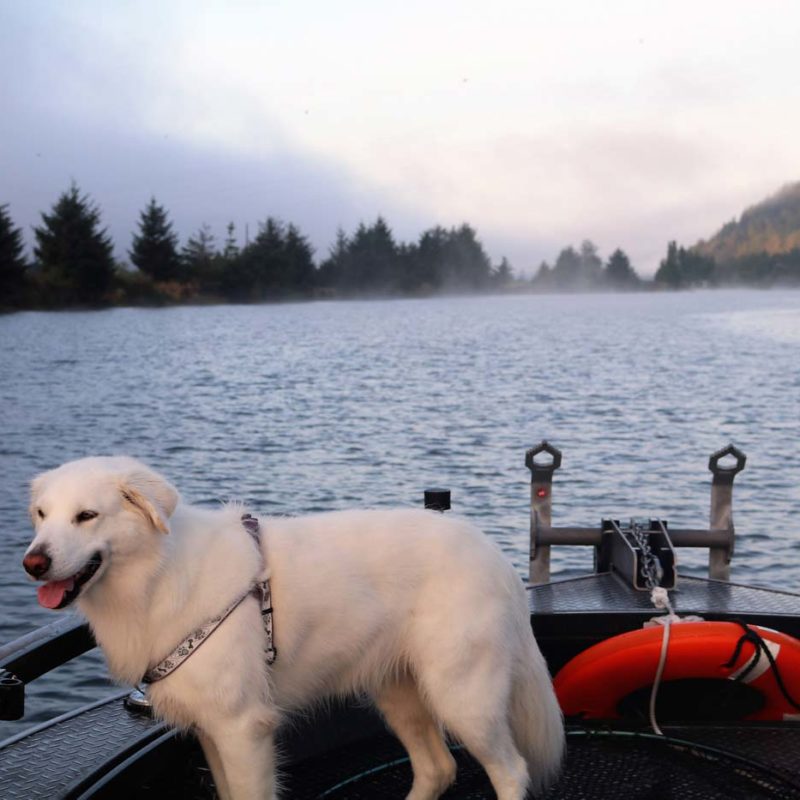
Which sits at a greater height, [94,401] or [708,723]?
[708,723]

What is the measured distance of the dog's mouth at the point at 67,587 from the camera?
130 inches

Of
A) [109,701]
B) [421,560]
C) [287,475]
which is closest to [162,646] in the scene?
[421,560]

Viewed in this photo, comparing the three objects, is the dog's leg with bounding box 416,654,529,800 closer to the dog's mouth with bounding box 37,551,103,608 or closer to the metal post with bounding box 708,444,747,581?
the dog's mouth with bounding box 37,551,103,608

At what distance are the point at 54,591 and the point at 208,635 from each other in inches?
22.0

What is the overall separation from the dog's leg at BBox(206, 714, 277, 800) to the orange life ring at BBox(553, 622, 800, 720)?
1896 mm

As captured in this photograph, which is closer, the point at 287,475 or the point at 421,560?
the point at 421,560

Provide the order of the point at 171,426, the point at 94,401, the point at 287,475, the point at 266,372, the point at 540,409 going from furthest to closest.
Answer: the point at 266,372 → the point at 94,401 → the point at 540,409 → the point at 171,426 → the point at 287,475

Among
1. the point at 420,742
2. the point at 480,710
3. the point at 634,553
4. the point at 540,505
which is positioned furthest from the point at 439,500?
the point at 540,505

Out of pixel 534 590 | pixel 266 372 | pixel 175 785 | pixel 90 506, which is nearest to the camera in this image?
pixel 90 506

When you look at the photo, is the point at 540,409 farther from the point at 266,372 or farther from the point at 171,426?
the point at 266,372

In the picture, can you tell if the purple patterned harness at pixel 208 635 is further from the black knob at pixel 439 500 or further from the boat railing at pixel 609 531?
the boat railing at pixel 609 531

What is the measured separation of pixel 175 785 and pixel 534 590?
2.39m

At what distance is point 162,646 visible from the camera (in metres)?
3.58

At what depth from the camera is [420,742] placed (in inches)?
170
